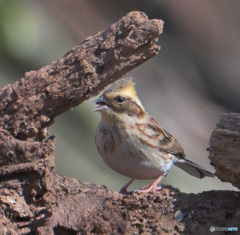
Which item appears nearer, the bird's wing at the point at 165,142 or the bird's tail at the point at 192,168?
the bird's wing at the point at 165,142

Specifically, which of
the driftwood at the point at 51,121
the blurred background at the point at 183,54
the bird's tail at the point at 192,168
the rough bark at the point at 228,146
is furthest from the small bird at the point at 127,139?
the blurred background at the point at 183,54

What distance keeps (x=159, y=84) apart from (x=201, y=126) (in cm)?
102

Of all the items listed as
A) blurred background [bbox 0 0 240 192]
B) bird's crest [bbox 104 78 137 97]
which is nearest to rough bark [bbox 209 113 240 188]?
bird's crest [bbox 104 78 137 97]

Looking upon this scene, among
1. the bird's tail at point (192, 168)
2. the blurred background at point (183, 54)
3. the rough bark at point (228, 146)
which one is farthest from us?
the blurred background at point (183, 54)

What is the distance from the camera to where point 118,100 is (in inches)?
201

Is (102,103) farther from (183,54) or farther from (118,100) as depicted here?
(183,54)

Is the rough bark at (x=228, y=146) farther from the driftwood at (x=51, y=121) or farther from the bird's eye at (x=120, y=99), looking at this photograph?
the bird's eye at (x=120, y=99)

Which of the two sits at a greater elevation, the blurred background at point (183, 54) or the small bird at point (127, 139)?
the blurred background at point (183, 54)

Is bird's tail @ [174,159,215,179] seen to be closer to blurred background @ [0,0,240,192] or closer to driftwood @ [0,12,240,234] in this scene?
driftwood @ [0,12,240,234]

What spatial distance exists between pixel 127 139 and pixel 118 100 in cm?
28

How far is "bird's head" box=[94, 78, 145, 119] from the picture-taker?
5047mm

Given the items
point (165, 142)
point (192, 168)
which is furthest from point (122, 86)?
point (192, 168)

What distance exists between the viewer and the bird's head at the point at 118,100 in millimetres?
5047

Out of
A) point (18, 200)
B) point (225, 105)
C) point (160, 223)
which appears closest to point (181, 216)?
point (160, 223)
